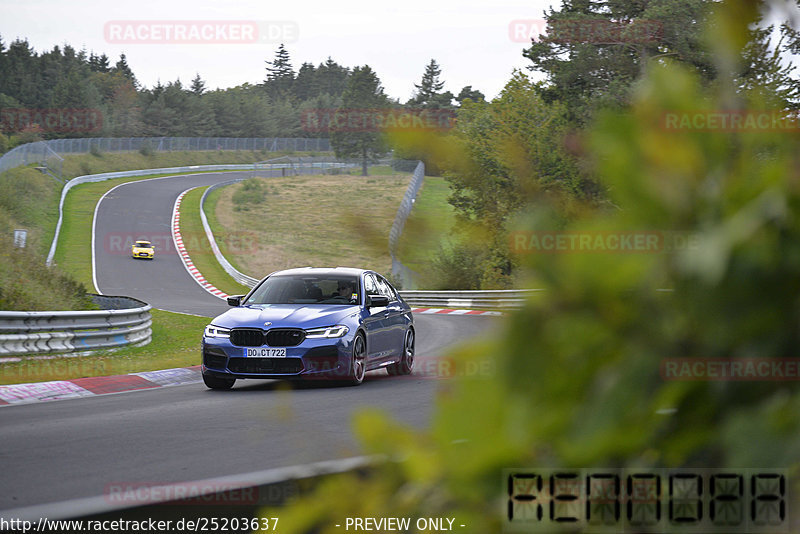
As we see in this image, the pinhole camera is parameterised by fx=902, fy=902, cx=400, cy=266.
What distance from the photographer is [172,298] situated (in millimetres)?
39750

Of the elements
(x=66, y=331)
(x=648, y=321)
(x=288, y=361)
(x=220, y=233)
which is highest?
(x=648, y=321)

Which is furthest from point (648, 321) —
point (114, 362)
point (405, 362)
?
point (114, 362)

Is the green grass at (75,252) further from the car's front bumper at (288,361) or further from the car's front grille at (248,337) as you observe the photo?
the car's front grille at (248,337)

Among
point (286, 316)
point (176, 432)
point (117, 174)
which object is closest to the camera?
point (176, 432)

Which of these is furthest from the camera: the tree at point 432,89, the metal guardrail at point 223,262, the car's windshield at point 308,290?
the metal guardrail at point 223,262

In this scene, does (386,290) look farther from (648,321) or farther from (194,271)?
(194,271)

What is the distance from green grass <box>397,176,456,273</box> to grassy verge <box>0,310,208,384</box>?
12440mm

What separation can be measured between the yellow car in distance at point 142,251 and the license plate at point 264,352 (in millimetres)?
42192

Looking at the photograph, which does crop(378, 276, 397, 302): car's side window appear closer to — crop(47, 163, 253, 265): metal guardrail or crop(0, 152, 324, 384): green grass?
crop(0, 152, 324, 384): green grass

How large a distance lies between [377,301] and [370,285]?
88 centimetres

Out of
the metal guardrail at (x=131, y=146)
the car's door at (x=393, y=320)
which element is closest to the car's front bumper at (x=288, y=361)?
the car's door at (x=393, y=320)

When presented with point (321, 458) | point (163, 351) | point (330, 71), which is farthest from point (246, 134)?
point (321, 458)

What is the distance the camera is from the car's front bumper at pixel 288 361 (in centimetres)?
1200

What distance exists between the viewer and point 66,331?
53.6 ft
